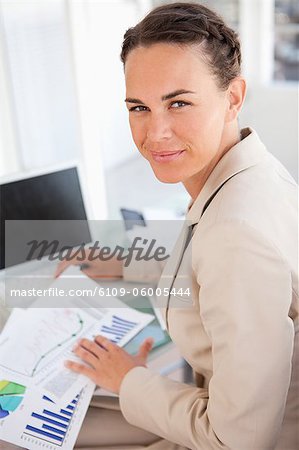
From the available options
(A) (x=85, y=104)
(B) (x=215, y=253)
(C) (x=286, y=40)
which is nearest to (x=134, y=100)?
(B) (x=215, y=253)

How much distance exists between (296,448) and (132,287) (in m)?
0.57

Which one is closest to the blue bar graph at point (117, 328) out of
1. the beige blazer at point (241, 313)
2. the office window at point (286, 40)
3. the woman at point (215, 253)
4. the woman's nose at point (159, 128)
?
the woman at point (215, 253)

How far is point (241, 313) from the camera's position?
2.41ft

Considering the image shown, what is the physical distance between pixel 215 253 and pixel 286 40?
289 cm

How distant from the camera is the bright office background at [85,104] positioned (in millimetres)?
1750

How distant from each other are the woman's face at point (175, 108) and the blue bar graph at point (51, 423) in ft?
1.54

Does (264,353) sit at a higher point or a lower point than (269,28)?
lower

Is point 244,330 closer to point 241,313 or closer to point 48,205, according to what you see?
point 241,313

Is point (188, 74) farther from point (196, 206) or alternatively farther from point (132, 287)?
point (132, 287)

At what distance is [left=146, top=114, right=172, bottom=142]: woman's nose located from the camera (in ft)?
2.77

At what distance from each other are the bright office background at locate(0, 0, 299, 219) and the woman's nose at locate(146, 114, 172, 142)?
0.85 metres

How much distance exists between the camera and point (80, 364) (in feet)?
3.44

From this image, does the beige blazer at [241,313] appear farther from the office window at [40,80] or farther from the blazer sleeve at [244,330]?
the office window at [40,80]

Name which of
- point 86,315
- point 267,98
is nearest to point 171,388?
point 86,315
